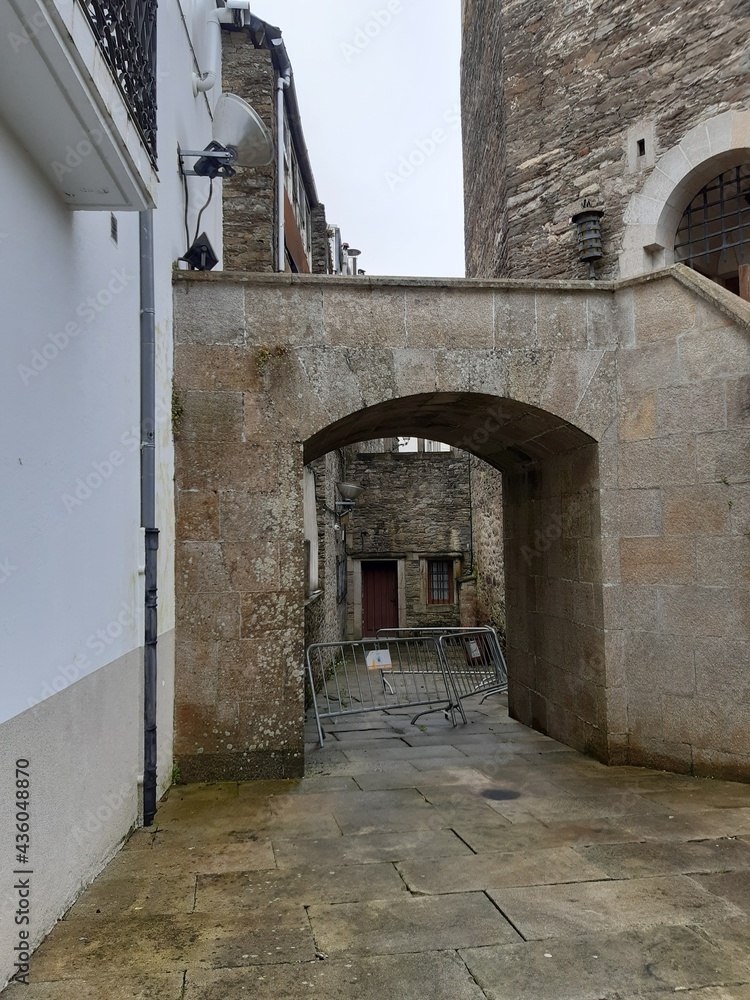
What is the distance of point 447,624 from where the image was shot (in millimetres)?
19469

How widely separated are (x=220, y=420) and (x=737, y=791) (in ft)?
14.1

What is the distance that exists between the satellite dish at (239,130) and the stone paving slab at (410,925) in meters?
5.74

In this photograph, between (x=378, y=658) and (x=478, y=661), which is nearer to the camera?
(x=378, y=658)

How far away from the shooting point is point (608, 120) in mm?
9766

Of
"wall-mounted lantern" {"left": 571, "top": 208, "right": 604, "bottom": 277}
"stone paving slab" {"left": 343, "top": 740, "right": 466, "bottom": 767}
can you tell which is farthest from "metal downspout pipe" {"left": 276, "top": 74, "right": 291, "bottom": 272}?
"stone paving slab" {"left": 343, "top": 740, "right": 466, "bottom": 767}

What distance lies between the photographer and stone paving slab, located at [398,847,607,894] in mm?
3631

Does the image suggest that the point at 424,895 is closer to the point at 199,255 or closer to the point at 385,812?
the point at 385,812

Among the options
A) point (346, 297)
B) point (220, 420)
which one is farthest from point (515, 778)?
point (346, 297)

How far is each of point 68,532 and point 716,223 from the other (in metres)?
9.24

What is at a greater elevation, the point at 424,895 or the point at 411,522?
the point at 411,522

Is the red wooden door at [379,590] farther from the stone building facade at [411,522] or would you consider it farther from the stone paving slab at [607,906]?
the stone paving slab at [607,906]

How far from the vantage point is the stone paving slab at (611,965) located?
108 inches

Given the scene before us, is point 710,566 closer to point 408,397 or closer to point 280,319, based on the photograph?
point 408,397

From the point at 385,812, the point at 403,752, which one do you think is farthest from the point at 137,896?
the point at 403,752
